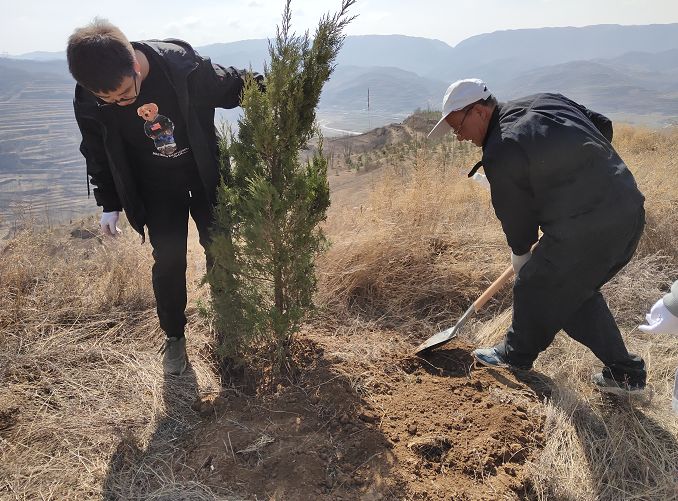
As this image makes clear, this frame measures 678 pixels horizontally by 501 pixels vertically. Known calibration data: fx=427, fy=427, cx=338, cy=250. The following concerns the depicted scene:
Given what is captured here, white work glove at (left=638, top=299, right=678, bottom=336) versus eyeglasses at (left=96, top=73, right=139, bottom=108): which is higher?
eyeglasses at (left=96, top=73, right=139, bottom=108)

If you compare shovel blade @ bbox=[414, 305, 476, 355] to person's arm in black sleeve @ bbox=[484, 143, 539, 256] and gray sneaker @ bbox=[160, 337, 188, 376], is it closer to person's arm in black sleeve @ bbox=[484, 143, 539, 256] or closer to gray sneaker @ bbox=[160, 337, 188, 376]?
person's arm in black sleeve @ bbox=[484, 143, 539, 256]

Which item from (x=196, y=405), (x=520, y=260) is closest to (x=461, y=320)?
(x=520, y=260)

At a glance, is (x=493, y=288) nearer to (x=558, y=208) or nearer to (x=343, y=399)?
(x=558, y=208)

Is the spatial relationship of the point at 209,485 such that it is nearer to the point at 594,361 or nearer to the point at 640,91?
the point at 594,361

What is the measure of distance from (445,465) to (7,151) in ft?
254

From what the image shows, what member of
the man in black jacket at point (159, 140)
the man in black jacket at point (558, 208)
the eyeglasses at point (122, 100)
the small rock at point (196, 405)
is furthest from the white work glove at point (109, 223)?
the man in black jacket at point (558, 208)

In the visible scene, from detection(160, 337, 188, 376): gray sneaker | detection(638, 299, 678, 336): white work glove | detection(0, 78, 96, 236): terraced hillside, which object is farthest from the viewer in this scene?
detection(0, 78, 96, 236): terraced hillside

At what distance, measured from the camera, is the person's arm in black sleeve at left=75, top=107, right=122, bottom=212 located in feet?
7.30

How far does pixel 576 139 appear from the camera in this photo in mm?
1888

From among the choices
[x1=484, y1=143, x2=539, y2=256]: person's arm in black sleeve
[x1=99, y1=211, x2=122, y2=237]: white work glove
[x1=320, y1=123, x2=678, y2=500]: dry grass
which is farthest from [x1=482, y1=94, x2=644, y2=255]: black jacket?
Result: [x1=99, y1=211, x2=122, y2=237]: white work glove

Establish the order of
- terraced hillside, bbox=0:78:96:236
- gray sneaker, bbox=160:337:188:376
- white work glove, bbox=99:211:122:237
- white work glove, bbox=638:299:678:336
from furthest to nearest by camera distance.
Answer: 1. terraced hillside, bbox=0:78:96:236
2. gray sneaker, bbox=160:337:188:376
3. white work glove, bbox=99:211:122:237
4. white work glove, bbox=638:299:678:336

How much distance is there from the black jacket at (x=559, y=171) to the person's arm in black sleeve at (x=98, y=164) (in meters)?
2.00

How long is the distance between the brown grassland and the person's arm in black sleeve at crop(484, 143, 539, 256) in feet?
3.00

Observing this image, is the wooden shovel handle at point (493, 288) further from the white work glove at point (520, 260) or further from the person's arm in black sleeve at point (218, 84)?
the person's arm in black sleeve at point (218, 84)
